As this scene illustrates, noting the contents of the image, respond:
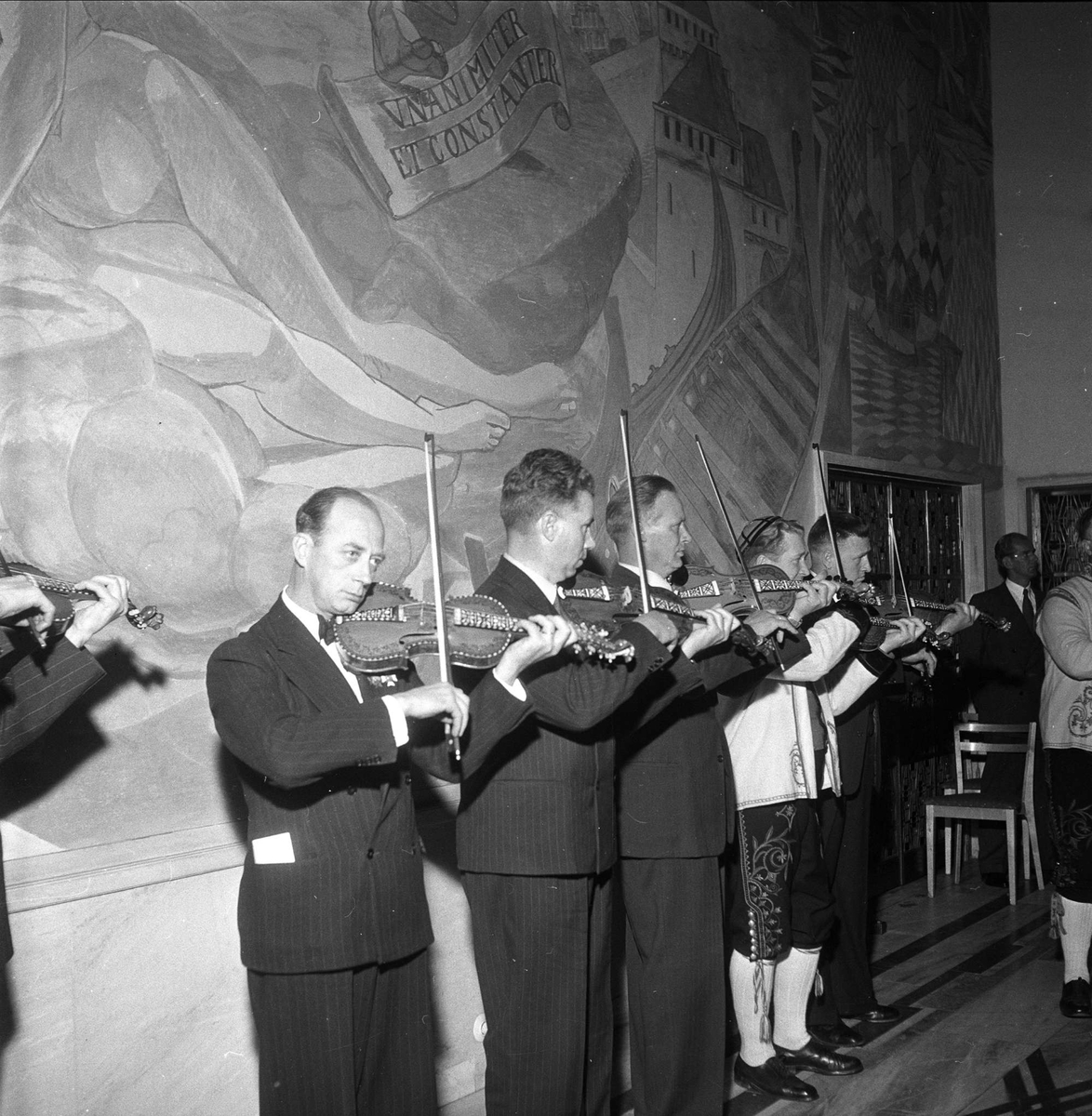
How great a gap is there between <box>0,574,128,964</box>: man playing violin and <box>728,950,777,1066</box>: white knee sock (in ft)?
7.68

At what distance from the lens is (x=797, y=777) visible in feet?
13.4

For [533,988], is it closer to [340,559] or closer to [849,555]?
[340,559]

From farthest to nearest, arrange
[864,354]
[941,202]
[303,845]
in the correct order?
[941,202], [864,354], [303,845]

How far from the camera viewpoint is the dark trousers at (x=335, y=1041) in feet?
8.66

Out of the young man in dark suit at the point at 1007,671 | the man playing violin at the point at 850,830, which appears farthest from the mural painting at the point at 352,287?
the young man in dark suit at the point at 1007,671

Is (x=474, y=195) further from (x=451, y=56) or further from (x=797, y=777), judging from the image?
(x=797, y=777)

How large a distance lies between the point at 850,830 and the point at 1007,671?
2937 millimetres

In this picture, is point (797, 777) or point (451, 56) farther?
point (451, 56)

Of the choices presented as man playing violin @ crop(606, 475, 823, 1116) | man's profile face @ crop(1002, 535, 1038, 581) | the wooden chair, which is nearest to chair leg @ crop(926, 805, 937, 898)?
the wooden chair

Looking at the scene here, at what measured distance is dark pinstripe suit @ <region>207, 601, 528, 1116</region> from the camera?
8.51 feet

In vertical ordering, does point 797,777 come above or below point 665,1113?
above

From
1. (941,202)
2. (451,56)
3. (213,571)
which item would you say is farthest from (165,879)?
(941,202)

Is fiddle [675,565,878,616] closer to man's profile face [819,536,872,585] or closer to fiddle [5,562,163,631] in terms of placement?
man's profile face [819,536,872,585]

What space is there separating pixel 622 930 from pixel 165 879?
6.73 ft
